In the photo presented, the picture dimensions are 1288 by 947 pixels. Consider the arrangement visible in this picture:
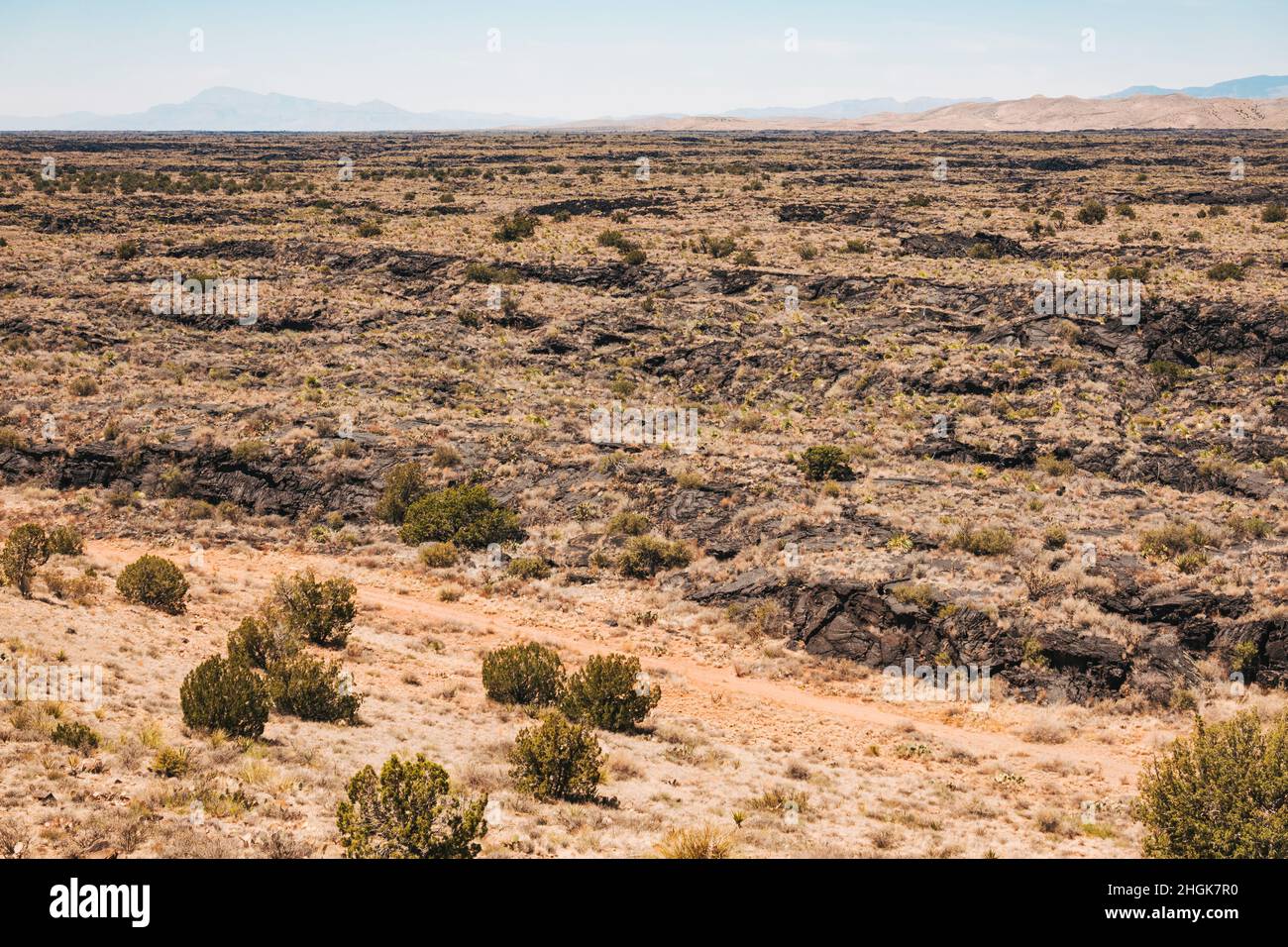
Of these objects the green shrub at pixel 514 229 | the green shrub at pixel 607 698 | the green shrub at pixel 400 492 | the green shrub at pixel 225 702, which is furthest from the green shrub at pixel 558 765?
the green shrub at pixel 514 229

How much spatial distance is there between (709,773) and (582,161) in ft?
362

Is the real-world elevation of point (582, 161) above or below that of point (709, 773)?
above

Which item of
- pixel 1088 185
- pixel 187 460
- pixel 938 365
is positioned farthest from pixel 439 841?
pixel 1088 185

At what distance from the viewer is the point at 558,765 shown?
13406 millimetres

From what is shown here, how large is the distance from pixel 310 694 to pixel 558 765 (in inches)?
228

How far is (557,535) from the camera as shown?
29297 millimetres

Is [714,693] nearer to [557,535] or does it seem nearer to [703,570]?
[703,570]

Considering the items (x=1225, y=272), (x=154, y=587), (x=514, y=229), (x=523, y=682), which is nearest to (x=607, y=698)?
(x=523, y=682)

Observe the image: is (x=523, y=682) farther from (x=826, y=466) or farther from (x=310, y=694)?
(x=826, y=466)

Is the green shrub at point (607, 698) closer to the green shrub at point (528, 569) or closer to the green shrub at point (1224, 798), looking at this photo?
the green shrub at point (528, 569)

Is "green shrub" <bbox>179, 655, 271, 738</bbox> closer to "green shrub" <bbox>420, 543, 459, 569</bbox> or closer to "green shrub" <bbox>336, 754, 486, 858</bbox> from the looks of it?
"green shrub" <bbox>336, 754, 486, 858</bbox>

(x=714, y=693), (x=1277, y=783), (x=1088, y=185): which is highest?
(x=1088, y=185)

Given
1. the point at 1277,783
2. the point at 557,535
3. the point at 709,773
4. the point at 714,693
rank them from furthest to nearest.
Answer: the point at 557,535 < the point at 714,693 < the point at 709,773 < the point at 1277,783

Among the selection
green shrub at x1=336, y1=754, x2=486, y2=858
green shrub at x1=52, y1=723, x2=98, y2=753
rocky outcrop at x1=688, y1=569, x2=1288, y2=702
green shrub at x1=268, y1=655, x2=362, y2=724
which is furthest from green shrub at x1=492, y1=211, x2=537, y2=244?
green shrub at x1=336, y1=754, x2=486, y2=858
